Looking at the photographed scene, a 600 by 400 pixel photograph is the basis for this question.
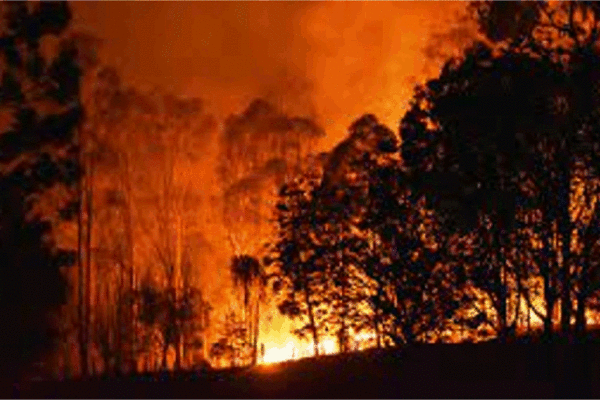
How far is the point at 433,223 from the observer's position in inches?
1313

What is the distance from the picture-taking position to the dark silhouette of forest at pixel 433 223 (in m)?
26.7

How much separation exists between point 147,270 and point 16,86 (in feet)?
102

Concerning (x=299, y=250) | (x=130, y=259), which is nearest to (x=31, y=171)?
(x=299, y=250)

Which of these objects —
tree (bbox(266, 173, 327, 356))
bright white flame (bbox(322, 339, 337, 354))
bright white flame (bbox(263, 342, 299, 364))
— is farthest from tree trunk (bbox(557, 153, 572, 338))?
bright white flame (bbox(263, 342, 299, 364))

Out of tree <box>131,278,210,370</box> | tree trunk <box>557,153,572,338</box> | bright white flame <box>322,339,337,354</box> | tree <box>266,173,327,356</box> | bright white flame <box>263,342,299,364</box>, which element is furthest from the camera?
tree <box>131,278,210,370</box>

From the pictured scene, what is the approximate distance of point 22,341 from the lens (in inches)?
1641

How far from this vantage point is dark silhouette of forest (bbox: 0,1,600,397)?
26.7 m

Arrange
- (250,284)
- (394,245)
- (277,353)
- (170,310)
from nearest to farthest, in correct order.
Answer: (394,245) < (250,284) < (277,353) < (170,310)

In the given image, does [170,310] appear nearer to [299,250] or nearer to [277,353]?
[277,353]

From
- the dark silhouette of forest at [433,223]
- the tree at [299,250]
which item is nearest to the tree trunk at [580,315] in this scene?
the dark silhouette of forest at [433,223]

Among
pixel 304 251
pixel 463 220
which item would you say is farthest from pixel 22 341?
pixel 463 220

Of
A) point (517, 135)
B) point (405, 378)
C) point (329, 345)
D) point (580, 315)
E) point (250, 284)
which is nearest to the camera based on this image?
point (517, 135)

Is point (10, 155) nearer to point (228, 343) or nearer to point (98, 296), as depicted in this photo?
point (228, 343)

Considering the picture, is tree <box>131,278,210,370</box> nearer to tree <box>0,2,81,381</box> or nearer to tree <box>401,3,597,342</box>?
tree <box>0,2,81,381</box>
